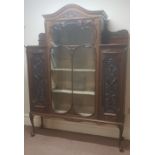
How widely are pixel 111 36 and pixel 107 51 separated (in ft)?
1.42

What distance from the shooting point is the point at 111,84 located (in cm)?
267

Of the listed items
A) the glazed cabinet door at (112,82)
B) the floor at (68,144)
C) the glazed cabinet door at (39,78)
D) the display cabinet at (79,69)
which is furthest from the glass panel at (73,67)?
the floor at (68,144)

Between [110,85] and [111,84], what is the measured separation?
0.06 ft

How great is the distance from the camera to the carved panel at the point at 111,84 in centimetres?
262

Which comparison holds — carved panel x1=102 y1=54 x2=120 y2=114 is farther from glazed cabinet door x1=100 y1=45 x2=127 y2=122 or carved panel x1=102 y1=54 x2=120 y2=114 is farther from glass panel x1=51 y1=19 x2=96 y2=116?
glass panel x1=51 y1=19 x2=96 y2=116

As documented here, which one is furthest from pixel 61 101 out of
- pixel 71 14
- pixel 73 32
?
pixel 71 14

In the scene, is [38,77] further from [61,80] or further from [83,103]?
[83,103]

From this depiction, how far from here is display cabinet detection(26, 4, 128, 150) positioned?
2.66 metres

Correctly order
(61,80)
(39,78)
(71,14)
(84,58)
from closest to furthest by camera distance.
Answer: (71,14), (84,58), (39,78), (61,80)

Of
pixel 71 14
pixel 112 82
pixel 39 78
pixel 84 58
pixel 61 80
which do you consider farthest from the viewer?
pixel 61 80

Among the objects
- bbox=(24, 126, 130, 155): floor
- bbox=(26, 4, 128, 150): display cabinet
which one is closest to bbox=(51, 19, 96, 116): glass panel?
bbox=(26, 4, 128, 150): display cabinet
